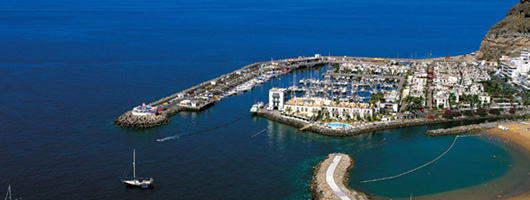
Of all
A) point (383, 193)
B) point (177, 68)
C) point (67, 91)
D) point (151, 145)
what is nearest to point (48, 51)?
point (177, 68)

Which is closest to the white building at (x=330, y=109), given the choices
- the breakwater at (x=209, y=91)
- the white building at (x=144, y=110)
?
the breakwater at (x=209, y=91)

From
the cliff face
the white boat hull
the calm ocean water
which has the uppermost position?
the cliff face

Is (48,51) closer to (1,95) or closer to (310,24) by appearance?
(1,95)

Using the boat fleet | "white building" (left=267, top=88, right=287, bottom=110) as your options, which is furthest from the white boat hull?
the boat fleet

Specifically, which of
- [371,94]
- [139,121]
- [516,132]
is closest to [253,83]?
[371,94]

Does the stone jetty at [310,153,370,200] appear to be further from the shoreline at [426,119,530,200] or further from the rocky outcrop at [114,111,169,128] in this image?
the rocky outcrop at [114,111,169,128]
